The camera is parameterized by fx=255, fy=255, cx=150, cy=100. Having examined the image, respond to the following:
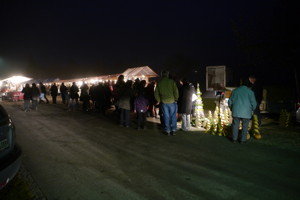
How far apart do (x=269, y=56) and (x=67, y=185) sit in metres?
20.0

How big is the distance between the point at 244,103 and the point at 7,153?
18.7ft

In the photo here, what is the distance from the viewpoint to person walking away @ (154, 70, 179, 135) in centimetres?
814

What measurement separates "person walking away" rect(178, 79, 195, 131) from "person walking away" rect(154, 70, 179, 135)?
0.73 meters

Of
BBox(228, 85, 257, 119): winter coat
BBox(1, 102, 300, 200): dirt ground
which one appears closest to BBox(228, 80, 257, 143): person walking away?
BBox(228, 85, 257, 119): winter coat

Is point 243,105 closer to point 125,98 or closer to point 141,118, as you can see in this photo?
point 141,118

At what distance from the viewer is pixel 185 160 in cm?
561

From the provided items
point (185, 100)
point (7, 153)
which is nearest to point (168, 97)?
point (185, 100)

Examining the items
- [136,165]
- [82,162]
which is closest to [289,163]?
[136,165]

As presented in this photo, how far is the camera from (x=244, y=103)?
6.96 meters

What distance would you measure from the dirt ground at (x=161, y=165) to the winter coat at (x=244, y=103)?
0.85 metres

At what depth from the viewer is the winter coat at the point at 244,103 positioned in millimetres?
6945

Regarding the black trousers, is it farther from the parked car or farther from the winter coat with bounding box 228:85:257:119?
the parked car

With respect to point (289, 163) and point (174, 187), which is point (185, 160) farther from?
point (289, 163)

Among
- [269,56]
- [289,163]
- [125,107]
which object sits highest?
[269,56]
